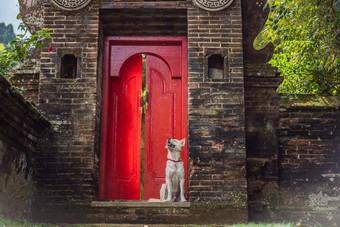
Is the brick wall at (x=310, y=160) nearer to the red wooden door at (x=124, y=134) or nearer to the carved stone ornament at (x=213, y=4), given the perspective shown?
the carved stone ornament at (x=213, y=4)

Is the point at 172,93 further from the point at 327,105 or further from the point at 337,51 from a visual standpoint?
the point at 337,51

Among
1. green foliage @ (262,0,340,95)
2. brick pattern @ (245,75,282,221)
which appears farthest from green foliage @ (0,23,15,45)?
brick pattern @ (245,75,282,221)

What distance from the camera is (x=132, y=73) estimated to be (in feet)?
24.9

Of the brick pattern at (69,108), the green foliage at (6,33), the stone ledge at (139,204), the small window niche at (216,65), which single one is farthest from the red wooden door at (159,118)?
the green foliage at (6,33)

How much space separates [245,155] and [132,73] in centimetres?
245

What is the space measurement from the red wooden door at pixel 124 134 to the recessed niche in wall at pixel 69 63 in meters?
0.65

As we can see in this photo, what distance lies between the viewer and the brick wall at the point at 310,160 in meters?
6.76

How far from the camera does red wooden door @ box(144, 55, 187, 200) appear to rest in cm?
712

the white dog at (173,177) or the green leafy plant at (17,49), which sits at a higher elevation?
the green leafy plant at (17,49)

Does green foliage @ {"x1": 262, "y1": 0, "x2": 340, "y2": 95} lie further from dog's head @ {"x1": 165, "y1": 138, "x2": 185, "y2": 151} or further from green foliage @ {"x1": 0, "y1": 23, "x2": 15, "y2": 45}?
green foliage @ {"x1": 0, "y1": 23, "x2": 15, "y2": 45}

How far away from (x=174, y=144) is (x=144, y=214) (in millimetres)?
1085

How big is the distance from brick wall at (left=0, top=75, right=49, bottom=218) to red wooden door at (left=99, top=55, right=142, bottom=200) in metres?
1.21

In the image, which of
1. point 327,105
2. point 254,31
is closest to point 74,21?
point 254,31

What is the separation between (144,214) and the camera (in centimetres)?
621
